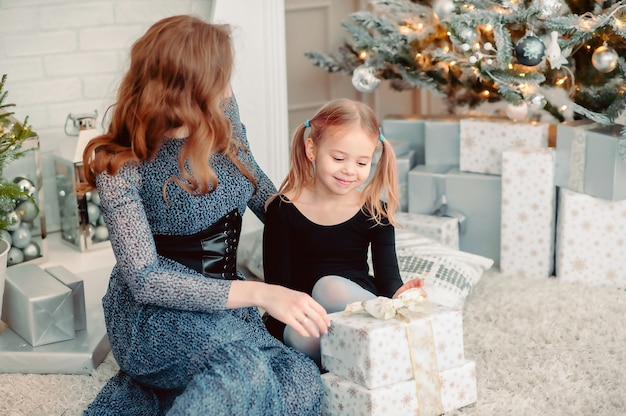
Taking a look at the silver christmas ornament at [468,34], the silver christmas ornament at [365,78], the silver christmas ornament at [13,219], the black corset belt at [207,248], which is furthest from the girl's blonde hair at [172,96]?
the silver christmas ornament at [365,78]

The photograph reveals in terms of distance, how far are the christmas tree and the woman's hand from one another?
1140 mm

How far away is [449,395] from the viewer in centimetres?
170

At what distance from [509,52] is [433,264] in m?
0.64

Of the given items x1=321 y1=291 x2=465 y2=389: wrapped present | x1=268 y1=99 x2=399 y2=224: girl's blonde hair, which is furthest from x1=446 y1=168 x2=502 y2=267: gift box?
x1=321 y1=291 x2=465 y2=389: wrapped present

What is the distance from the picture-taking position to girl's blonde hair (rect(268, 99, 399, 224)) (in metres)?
1.82

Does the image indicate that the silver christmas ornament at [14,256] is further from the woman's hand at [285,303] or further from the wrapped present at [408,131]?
the wrapped present at [408,131]

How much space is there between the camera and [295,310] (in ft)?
4.99

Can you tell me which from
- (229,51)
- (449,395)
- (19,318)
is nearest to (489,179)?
(449,395)

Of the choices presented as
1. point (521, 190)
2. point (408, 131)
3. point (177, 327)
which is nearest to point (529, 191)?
point (521, 190)

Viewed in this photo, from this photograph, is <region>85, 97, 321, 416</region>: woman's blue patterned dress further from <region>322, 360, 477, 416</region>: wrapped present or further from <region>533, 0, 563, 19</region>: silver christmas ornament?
<region>533, 0, 563, 19</region>: silver christmas ornament

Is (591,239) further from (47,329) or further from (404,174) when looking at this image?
(47,329)

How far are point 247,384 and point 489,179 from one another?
1.37m

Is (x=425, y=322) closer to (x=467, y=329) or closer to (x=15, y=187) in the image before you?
(x=467, y=329)

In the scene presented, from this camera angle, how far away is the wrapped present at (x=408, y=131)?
2840mm
